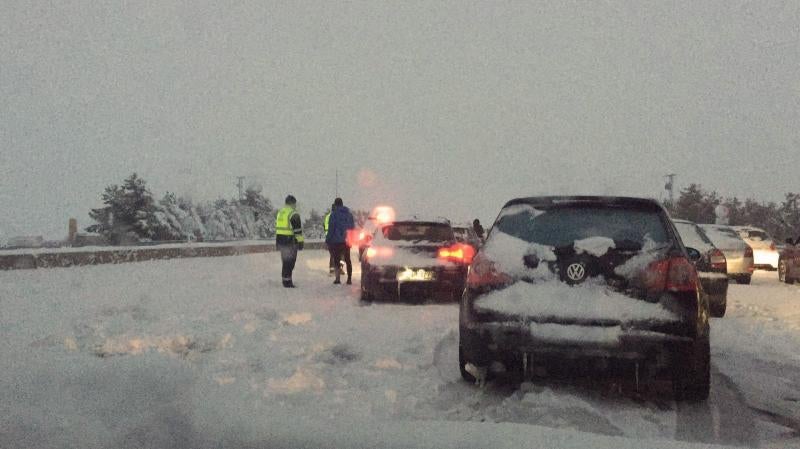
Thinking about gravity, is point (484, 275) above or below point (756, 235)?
above

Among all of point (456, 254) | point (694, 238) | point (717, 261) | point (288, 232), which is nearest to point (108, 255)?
point (288, 232)

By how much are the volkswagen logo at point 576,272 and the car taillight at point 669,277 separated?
43cm

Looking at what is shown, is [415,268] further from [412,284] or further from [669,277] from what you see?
[669,277]

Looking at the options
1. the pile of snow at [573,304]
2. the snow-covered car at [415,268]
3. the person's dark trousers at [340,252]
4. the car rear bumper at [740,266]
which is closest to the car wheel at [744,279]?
the car rear bumper at [740,266]

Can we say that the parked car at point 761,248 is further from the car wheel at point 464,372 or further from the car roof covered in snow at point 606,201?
the car wheel at point 464,372

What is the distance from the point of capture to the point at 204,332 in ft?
25.5

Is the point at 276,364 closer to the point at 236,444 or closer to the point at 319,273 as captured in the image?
the point at 236,444

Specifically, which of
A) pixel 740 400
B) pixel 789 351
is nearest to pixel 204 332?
pixel 740 400

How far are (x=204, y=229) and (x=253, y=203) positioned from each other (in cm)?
1712

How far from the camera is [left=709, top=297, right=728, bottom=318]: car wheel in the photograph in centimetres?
1024

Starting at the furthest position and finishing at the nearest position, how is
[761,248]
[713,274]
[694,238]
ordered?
[761,248], [694,238], [713,274]

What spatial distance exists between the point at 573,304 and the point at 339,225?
10115 millimetres

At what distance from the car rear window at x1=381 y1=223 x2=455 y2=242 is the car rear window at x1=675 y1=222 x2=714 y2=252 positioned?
3.67 metres

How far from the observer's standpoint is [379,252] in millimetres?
11547
